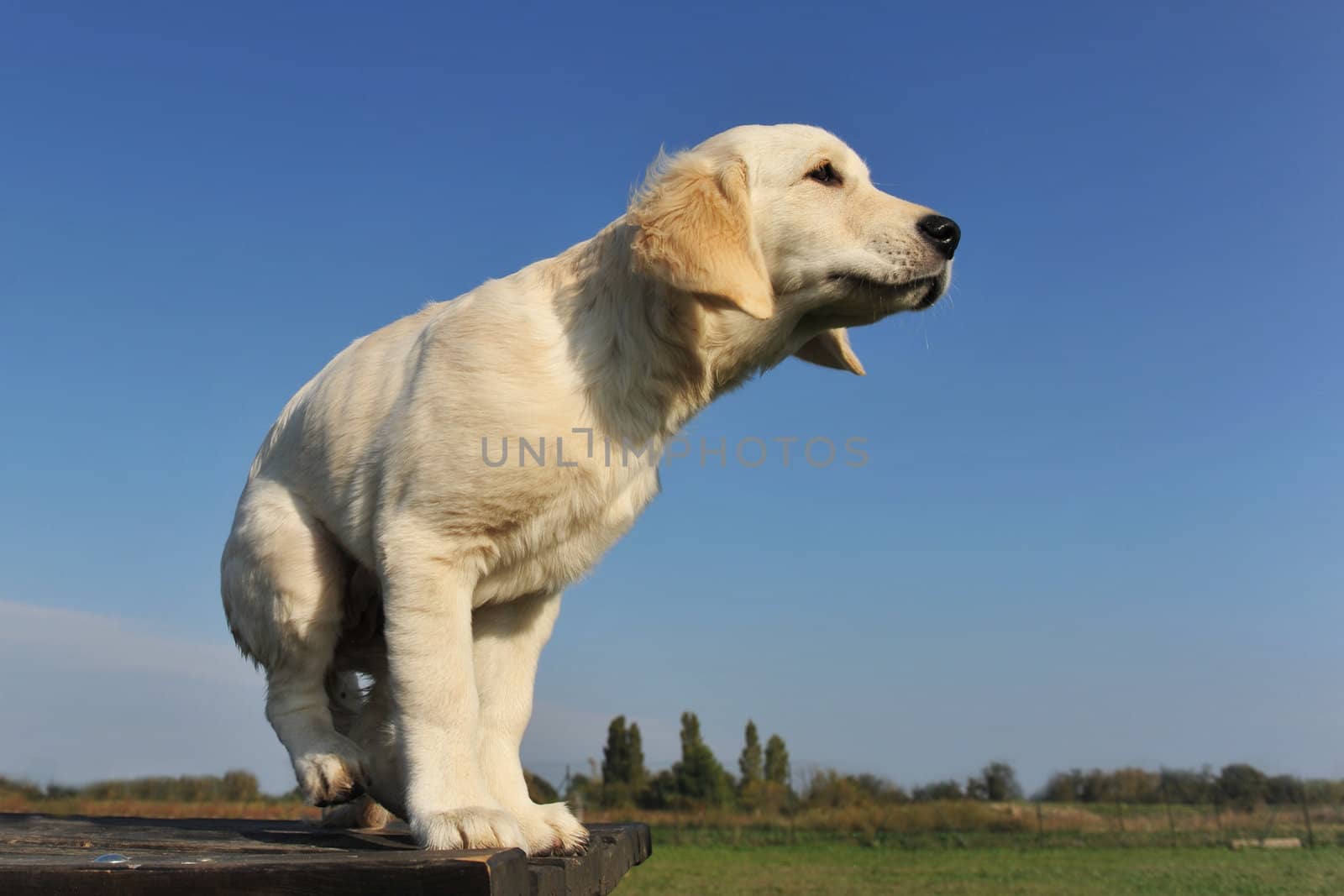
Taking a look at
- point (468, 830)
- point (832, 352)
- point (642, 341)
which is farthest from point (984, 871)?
point (468, 830)

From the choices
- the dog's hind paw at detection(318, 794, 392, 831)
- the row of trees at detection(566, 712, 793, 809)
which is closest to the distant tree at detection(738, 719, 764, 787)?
the row of trees at detection(566, 712, 793, 809)

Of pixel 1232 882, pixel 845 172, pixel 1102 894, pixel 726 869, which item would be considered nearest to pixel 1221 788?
pixel 1232 882

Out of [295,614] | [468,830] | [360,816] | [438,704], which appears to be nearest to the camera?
[468,830]

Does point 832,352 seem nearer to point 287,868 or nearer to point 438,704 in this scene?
point 438,704

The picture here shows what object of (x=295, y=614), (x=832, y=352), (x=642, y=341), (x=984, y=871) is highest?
(x=832, y=352)

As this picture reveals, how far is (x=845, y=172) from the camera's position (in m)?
4.09

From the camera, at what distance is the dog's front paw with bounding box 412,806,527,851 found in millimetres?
2920

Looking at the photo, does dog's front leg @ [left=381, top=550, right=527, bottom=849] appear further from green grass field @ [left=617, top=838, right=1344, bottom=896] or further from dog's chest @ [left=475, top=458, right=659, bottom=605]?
green grass field @ [left=617, top=838, right=1344, bottom=896]

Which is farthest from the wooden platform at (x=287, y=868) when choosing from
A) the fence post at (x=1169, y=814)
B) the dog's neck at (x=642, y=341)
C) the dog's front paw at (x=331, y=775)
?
the fence post at (x=1169, y=814)

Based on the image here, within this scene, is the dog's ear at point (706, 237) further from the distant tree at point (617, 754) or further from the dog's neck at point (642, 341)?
the distant tree at point (617, 754)

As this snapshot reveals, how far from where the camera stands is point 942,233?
3.97 m

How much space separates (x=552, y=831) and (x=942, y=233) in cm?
281

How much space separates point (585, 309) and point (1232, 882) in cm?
3076

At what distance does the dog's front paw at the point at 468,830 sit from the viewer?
292cm
